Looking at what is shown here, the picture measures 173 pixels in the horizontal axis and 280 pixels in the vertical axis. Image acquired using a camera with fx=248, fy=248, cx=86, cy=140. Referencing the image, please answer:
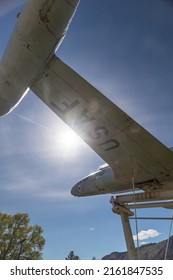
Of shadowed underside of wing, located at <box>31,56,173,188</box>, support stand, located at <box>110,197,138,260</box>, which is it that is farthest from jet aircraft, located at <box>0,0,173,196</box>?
support stand, located at <box>110,197,138,260</box>

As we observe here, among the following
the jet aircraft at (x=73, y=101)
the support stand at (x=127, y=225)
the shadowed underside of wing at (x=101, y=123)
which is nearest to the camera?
the jet aircraft at (x=73, y=101)

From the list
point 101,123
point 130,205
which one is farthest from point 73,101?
point 130,205

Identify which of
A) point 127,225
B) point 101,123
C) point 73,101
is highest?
point 73,101

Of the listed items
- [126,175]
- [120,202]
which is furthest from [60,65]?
[120,202]

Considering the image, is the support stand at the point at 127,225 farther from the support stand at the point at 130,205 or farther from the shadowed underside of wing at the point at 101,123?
the shadowed underside of wing at the point at 101,123

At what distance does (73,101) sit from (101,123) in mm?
780

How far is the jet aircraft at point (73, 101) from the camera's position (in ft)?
14.6

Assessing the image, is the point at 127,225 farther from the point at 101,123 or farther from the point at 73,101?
the point at 73,101

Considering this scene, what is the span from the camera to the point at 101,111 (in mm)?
5293

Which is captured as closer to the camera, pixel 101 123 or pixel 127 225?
pixel 101 123

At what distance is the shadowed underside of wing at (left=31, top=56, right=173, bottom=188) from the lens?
17.3 feet

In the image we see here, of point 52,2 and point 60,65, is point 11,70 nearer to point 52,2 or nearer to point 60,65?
point 60,65

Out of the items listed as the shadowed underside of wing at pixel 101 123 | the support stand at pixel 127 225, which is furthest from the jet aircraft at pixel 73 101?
the support stand at pixel 127 225

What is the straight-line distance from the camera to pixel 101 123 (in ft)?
17.7
